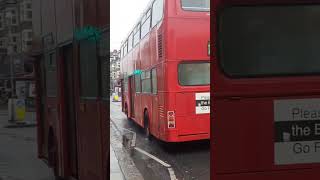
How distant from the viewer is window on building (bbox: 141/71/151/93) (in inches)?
95.8

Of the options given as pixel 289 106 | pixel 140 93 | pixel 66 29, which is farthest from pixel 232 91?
pixel 66 29

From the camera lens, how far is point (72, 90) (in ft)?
8.15

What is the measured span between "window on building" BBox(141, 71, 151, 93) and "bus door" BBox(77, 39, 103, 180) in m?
0.28

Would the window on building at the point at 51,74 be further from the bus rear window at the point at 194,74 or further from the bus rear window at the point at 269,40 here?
the bus rear window at the point at 269,40

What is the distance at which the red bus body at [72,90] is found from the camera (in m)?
2.24

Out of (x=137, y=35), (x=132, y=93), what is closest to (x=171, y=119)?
(x=132, y=93)

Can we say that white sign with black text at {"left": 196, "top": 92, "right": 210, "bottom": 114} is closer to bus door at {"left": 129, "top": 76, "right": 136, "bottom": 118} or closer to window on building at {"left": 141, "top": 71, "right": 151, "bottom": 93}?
window on building at {"left": 141, "top": 71, "right": 151, "bottom": 93}

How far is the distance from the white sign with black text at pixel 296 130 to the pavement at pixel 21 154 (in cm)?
131

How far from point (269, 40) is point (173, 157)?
0.75m

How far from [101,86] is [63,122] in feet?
1.62

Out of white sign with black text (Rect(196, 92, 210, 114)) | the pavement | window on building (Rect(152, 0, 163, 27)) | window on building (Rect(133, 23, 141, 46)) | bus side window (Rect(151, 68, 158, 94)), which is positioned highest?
window on building (Rect(152, 0, 163, 27))

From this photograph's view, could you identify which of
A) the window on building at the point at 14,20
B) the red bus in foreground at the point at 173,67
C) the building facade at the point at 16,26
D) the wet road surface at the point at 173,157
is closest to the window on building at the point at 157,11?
the red bus in foreground at the point at 173,67

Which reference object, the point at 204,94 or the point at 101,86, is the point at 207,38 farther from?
the point at 101,86

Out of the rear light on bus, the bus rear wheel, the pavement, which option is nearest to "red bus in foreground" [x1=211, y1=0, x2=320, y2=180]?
Answer: the rear light on bus
